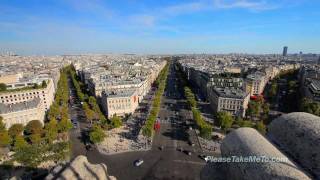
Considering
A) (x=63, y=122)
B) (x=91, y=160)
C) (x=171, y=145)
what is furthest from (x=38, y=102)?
(x=171, y=145)

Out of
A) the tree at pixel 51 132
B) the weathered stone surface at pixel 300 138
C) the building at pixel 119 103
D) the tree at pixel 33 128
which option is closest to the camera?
the weathered stone surface at pixel 300 138

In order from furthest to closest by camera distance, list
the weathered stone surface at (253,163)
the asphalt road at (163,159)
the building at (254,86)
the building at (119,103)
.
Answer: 1. the building at (254,86)
2. the building at (119,103)
3. the asphalt road at (163,159)
4. the weathered stone surface at (253,163)

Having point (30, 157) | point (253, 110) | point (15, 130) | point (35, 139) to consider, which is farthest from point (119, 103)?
point (253, 110)

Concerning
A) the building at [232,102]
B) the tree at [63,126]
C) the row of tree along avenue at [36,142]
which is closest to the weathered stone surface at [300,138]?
the building at [232,102]

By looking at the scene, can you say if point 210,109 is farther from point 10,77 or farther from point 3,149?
point 10,77

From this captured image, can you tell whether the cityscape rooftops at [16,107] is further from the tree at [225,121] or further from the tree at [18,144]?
the tree at [225,121]

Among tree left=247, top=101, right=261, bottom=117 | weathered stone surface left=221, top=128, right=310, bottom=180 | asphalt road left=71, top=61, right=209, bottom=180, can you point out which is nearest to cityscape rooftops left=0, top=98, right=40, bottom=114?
asphalt road left=71, top=61, right=209, bottom=180
